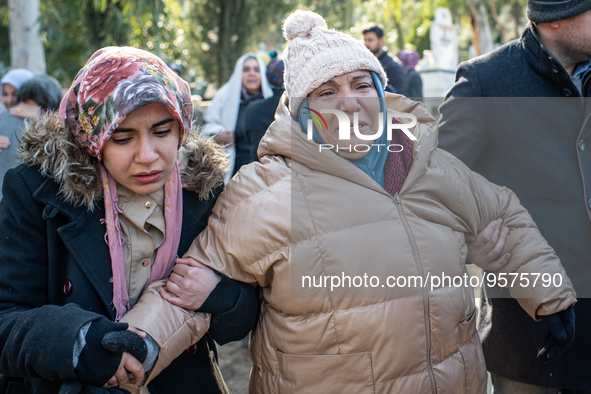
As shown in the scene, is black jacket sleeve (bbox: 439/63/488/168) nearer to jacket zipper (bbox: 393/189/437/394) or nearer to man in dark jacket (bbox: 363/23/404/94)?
jacket zipper (bbox: 393/189/437/394)

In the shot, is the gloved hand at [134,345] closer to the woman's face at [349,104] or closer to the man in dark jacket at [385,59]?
the woman's face at [349,104]

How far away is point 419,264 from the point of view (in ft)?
5.34

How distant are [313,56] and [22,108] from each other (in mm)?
2461

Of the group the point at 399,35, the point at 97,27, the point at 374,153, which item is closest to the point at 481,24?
the point at 399,35

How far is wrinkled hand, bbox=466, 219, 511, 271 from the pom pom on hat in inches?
40.4

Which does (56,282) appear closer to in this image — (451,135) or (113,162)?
(113,162)

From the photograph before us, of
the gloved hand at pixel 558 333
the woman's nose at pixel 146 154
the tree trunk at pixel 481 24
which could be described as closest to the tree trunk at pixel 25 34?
the woman's nose at pixel 146 154

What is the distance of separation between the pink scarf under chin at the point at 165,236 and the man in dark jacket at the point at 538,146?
47.9 inches

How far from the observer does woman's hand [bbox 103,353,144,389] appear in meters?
1.39

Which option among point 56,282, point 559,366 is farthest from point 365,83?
point 559,366

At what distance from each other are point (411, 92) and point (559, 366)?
18.4 feet

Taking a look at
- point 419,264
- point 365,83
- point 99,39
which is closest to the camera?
point 419,264

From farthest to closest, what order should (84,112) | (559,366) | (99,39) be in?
(99,39)
(559,366)
(84,112)

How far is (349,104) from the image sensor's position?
1720mm
